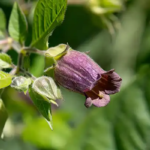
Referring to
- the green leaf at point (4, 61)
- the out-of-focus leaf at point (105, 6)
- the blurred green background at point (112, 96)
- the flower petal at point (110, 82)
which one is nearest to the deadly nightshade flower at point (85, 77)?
the flower petal at point (110, 82)

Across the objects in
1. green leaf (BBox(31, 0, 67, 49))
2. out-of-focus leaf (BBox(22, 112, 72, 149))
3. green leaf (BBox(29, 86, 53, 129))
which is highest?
green leaf (BBox(31, 0, 67, 49))

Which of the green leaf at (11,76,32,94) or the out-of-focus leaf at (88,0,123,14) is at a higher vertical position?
the green leaf at (11,76,32,94)

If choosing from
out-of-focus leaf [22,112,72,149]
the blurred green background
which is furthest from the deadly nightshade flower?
out-of-focus leaf [22,112,72,149]

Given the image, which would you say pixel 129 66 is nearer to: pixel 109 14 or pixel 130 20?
pixel 130 20

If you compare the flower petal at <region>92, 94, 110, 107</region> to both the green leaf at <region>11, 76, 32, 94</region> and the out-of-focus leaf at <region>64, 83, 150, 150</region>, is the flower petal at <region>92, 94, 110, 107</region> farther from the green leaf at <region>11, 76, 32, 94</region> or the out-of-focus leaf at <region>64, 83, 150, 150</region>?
the out-of-focus leaf at <region>64, 83, 150, 150</region>

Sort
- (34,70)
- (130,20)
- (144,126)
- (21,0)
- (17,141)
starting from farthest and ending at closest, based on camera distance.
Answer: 1. (130,20)
2. (17,141)
3. (21,0)
4. (34,70)
5. (144,126)

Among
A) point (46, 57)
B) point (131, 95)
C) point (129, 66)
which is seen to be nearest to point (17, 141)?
point (129, 66)
